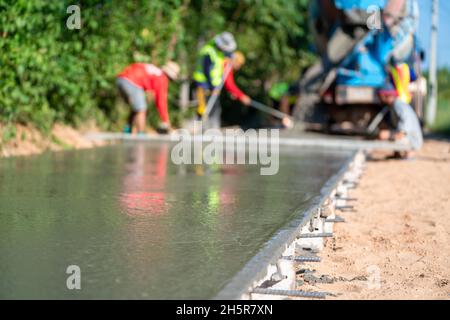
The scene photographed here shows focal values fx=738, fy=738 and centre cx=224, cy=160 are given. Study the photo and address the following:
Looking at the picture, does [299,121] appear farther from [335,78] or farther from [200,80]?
[200,80]

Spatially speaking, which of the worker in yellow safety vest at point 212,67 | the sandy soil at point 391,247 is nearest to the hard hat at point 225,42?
the worker in yellow safety vest at point 212,67

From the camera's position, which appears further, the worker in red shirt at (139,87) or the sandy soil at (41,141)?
the worker in red shirt at (139,87)

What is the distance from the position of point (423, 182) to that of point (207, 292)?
501 centimetres

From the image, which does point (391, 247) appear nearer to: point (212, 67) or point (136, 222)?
point (136, 222)

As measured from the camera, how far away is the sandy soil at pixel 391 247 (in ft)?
10.9

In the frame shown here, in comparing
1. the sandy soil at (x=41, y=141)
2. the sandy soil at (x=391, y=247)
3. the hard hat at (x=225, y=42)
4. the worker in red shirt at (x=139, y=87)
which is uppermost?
the hard hat at (x=225, y=42)

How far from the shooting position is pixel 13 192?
5094mm

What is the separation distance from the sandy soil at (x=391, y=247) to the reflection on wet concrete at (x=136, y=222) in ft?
1.13

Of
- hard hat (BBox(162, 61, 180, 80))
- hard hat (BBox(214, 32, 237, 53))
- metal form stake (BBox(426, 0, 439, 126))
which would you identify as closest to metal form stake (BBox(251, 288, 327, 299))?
hard hat (BBox(162, 61, 180, 80))

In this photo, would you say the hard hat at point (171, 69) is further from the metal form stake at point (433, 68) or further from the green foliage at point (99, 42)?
the metal form stake at point (433, 68)

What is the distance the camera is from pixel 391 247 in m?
4.26

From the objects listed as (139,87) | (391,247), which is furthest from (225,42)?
(391,247)

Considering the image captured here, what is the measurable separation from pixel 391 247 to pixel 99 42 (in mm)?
6565
